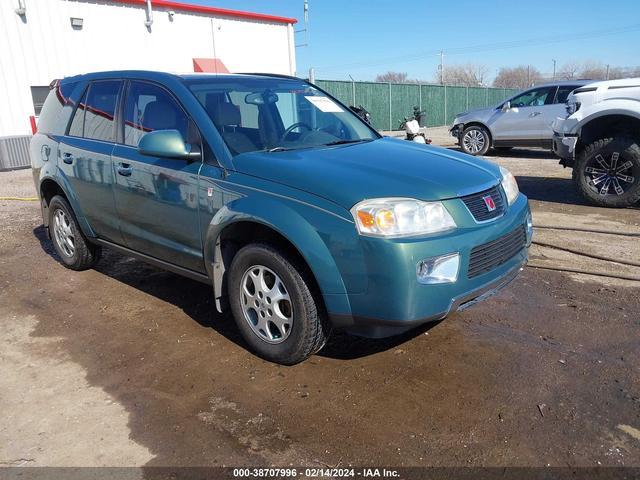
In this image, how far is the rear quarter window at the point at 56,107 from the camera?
16.2ft

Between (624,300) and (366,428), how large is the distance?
2.68m

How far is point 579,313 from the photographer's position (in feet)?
13.2

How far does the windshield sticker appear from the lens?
14.1ft

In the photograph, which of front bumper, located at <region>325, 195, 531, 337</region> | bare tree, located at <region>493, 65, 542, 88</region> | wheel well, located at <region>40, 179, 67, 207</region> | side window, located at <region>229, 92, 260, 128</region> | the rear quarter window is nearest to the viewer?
front bumper, located at <region>325, 195, 531, 337</region>

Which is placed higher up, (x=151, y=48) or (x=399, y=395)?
(x=151, y=48)

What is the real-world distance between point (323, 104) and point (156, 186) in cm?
150

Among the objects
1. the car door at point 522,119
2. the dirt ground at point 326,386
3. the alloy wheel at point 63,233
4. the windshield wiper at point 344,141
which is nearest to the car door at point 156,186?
the dirt ground at point 326,386

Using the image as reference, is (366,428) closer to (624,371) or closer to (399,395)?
(399,395)

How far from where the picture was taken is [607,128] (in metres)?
7.30

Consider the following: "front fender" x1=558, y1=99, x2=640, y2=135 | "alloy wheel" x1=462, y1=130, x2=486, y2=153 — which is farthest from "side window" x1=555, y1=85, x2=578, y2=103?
"front fender" x1=558, y1=99, x2=640, y2=135

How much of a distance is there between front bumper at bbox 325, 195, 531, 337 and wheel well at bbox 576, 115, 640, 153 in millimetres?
5149

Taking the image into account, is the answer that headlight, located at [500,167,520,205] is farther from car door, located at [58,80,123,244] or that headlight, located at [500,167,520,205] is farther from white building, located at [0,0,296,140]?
white building, located at [0,0,296,140]

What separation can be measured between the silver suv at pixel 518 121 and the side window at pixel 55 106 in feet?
34.6

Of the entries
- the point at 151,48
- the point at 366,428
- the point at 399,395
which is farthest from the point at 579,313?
the point at 151,48
